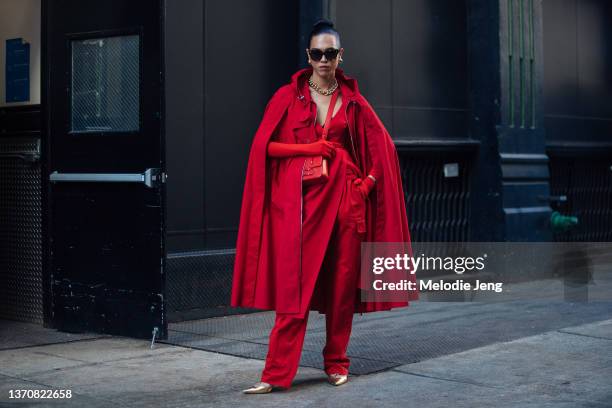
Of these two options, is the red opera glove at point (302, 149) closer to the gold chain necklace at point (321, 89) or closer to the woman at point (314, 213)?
the woman at point (314, 213)

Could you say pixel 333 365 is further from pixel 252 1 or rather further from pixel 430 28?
pixel 430 28

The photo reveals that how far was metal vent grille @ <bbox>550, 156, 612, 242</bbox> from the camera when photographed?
41.4ft

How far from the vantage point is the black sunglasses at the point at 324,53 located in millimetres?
5891

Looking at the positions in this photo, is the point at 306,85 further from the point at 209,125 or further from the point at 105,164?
the point at 209,125

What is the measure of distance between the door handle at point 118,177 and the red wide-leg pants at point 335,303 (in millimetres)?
1794

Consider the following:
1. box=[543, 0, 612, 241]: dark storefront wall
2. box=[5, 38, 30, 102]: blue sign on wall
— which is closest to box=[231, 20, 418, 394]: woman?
box=[5, 38, 30, 102]: blue sign on wall

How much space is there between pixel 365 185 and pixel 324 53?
2.60 feet

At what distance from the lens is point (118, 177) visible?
24.5 feet

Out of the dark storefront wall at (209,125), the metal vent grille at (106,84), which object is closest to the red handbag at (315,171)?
the metal vent grille at (106,84)

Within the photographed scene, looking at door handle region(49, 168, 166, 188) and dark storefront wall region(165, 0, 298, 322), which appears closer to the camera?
door handle region(49, 168, 166, 188)

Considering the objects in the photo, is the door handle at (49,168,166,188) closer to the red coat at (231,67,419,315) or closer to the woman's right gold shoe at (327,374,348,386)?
the red coat at (231,67,419,315)

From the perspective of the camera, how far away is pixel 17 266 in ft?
28.6

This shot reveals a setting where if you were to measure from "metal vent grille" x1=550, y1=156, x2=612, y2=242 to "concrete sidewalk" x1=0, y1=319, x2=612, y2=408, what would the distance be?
17.6ft

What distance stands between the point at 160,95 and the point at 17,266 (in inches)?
93.7
